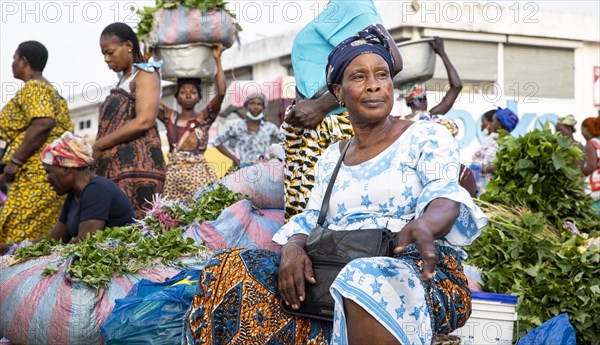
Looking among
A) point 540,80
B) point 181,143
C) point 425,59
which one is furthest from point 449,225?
point 540,80

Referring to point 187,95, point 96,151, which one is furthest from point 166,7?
point 96,151

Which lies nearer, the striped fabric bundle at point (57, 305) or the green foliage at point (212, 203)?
the striped fabric bundle at point (57, 305)

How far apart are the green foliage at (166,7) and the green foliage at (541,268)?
3.73 metres

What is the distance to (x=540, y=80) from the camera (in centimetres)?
2372

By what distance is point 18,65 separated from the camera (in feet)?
23.4

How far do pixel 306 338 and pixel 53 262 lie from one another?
91.3 inches

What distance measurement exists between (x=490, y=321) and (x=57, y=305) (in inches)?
90.4

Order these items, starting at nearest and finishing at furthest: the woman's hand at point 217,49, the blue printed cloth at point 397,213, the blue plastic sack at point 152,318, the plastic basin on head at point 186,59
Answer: the blue printed cloth at point 397,213 → the blue plastic sack at point 152,318 → the plastic basin on head at point 186,59 → the woman's hand at point 217,49

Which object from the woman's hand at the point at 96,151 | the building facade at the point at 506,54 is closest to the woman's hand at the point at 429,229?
the woman's hand at the point at 96,151

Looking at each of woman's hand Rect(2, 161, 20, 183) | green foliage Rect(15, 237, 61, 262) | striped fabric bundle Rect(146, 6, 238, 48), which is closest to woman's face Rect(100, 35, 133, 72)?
woman's hand Rect(2, 161, 20, 183)

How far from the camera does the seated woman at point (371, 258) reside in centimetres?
287

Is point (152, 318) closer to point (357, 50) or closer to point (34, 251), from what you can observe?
point (34, 251)

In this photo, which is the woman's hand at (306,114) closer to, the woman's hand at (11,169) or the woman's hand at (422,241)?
the woman's hand at (422,241)

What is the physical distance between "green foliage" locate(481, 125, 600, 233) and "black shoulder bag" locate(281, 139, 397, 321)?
2.67m
